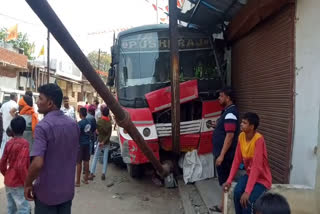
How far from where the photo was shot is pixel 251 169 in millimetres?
2979

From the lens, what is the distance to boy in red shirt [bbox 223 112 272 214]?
296 centimetres

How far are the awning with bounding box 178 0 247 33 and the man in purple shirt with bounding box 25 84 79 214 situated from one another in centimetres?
410

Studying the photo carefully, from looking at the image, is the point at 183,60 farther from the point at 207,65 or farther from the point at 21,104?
the point at 21,104

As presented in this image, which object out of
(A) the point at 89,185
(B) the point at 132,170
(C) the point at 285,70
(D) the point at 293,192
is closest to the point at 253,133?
(D) the point at 293,192

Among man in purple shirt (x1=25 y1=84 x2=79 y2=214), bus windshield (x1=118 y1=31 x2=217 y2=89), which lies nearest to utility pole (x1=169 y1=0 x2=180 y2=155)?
bus windshield (x1=118 y1=31 x2=217 y2=89)

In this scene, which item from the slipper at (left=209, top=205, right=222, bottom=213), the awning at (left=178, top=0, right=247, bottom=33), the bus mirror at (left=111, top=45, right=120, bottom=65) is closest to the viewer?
the slipper at (left=209, top=205, right=222, bottom=213)

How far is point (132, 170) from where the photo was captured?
6.06 metres

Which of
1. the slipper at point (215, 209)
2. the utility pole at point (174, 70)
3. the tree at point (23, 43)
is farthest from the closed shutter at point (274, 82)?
the tree at point (23, 43)

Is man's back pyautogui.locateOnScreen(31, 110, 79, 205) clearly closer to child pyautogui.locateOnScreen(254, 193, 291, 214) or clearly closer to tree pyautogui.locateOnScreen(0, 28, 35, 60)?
child pyautogui.locateOnScreen(254, 193, 291, 214)

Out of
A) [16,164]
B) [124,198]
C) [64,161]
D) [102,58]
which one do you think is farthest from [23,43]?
[64,161]

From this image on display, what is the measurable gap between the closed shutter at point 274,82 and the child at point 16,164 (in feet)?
10.3

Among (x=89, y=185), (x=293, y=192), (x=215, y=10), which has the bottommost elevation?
(x=89, y=185)

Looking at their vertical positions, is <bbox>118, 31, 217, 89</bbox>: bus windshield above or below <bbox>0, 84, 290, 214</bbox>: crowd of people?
above

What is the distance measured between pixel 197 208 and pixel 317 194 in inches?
82.0
